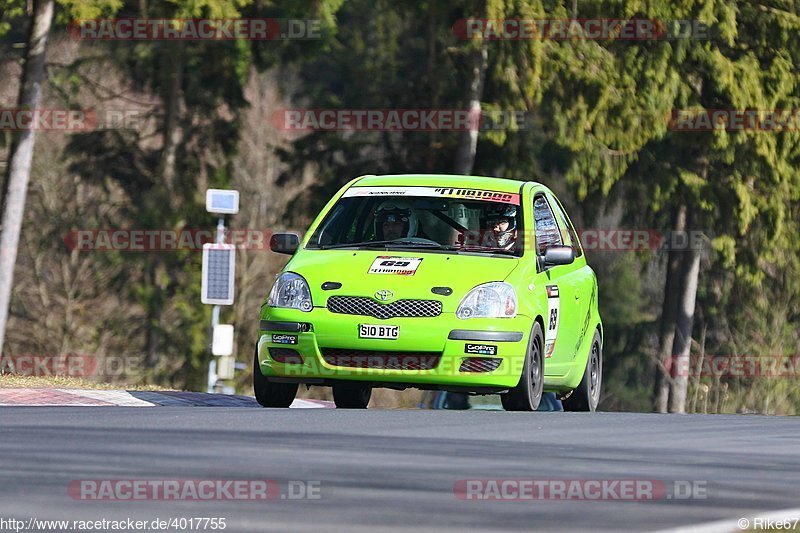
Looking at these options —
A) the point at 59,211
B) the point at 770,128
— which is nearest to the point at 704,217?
the point at 770,128

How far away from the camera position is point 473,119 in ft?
107

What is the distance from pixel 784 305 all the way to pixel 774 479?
106ft

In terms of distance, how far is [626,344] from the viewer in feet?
142

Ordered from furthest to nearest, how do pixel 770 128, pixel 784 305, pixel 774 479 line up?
pixel 784 305 → pixel 770 128 → pixel 774 479

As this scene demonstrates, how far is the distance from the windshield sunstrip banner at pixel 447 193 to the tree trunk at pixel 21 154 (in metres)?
14.2

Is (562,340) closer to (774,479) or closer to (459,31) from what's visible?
(774,479)

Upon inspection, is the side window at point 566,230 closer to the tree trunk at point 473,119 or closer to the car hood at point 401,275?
the car hood at point 401,275

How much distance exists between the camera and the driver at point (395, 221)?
14422 millimetres
